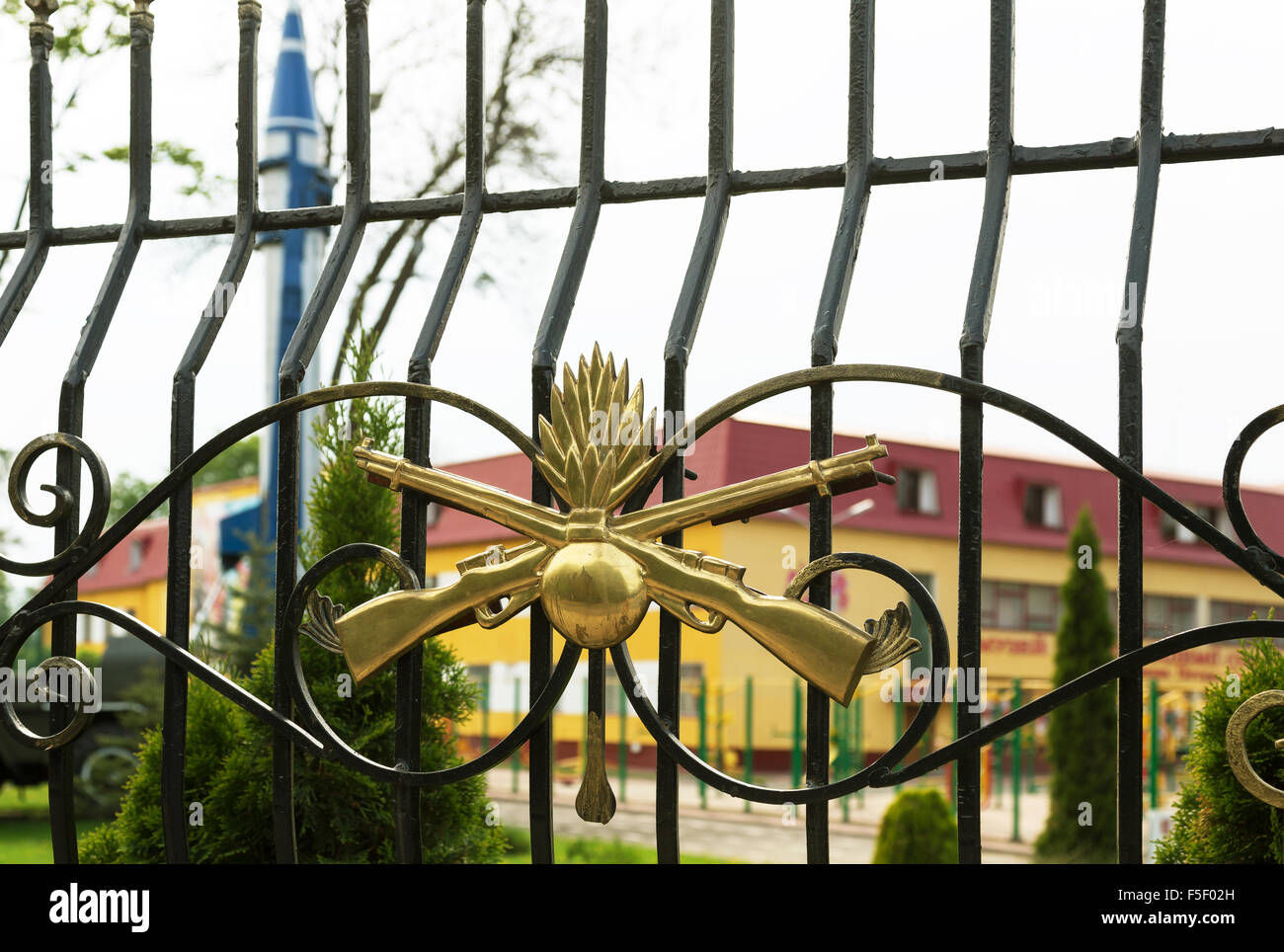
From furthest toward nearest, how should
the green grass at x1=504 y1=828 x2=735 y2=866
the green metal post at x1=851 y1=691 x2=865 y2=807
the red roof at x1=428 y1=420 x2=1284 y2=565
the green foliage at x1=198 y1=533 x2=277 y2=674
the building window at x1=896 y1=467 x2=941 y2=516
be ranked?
the building window at x1=896 y1=467 x2=941 y2=516
the green metal post at x1=851 y1=691 x2=865 y2=807
the red roof at x1=428 y1=420 x2=1284 y2=565
the green grass at x1=504 y1=828 x2=735 y2=866
the green foliage at x1=198 y1=533 x2=277 y2=674

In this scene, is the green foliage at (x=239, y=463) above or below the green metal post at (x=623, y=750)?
above

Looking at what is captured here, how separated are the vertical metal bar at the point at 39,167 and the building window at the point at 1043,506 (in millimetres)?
21347

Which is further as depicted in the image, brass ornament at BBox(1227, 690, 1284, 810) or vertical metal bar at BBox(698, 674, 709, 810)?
vertical metal bar at BBox(698, 674, 709, 810)

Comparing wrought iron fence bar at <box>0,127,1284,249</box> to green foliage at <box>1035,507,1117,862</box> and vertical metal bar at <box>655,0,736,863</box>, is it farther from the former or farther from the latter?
green foliage at <box>1035,507,1117,862</box>

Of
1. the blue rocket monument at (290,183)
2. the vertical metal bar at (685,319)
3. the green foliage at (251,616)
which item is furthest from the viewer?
the blue rocket monument at (290,183)

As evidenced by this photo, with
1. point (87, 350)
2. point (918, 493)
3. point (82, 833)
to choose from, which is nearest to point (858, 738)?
point (918, 493)

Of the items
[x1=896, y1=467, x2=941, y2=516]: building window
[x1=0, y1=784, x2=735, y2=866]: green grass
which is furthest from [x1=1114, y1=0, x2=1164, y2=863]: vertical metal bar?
[x1=896, y1=467, x2=941, y2=516]: building window

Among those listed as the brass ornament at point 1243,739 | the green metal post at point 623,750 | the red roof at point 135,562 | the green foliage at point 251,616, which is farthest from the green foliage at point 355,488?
the red roof at point 135,562

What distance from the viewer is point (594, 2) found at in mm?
2641

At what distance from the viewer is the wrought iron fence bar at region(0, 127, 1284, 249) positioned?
228 centimetres

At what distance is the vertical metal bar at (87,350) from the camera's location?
2.74 meters

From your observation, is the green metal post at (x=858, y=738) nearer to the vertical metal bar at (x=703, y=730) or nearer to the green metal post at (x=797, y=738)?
the green metal post at (x=797, y=738)

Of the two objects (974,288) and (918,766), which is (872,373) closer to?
(974,288)
